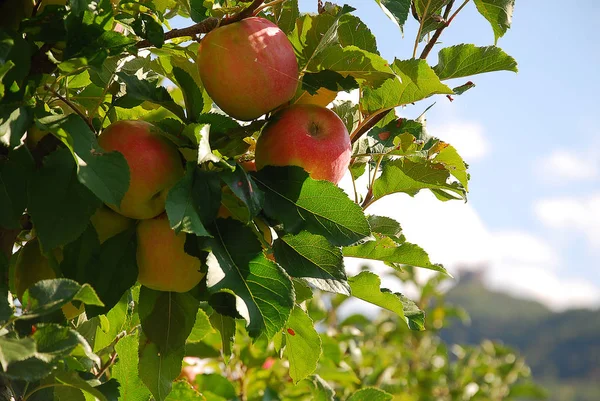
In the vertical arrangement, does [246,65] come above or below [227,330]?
above

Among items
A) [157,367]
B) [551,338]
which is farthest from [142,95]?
[551,338]

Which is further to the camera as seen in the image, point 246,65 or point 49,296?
point 246,65

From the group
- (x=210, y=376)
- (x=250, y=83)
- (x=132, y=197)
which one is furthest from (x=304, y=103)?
(x=210, y=376)

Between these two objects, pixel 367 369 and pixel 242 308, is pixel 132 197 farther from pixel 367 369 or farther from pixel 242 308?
pixel 367 369

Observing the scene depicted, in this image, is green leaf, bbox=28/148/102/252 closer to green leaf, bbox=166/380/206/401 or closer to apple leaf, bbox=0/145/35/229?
apple leaf, bbox=0/145/35/229

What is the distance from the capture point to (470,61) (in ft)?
3.24

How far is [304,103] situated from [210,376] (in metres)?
0.81

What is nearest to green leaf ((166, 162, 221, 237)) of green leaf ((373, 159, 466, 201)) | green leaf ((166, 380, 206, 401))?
green leaf ((373, 159, 466, 201))

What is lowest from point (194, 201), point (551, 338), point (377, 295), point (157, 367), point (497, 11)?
point (551, 338)

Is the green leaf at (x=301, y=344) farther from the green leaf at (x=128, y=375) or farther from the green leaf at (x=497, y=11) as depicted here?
the green leaf at (x=497, y=11)

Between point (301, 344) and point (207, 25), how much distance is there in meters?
0.45

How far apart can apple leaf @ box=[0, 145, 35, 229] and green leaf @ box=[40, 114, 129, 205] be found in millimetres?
73

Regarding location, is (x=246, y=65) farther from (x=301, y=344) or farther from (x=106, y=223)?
(x=301, y=344)

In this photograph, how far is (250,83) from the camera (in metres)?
0.89
